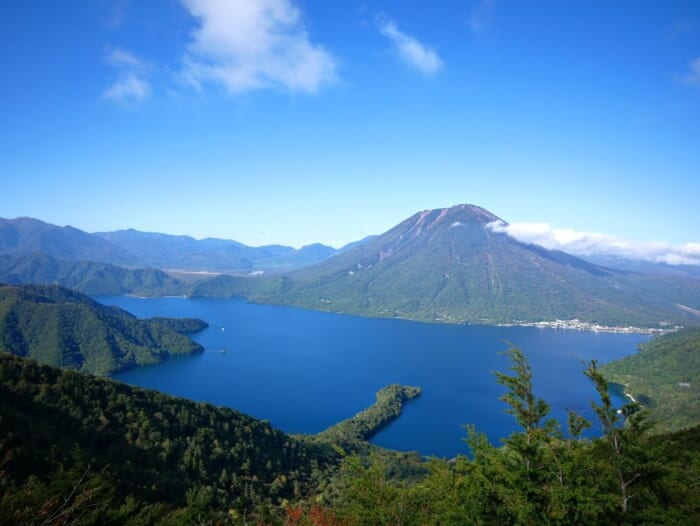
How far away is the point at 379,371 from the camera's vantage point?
8919 cm

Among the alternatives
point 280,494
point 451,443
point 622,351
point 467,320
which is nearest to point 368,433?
point 451,443

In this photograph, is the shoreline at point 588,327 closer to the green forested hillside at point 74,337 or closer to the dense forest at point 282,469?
the green forested hillside at point 74,337

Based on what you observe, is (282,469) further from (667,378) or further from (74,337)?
(667,378)

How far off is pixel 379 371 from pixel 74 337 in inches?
2526

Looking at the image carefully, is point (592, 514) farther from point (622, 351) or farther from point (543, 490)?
point (622, 351)

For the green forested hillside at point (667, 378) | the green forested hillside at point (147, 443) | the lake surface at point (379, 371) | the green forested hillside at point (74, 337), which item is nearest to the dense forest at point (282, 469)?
the green forested hillside at point (147, 443)

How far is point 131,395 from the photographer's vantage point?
33.7 metres

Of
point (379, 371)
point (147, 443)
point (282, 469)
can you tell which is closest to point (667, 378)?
point (379, 371)

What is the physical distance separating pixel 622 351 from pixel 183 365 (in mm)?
111280

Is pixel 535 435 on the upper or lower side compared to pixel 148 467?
upper

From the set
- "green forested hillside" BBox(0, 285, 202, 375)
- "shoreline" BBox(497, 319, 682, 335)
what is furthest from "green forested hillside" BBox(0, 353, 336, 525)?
"shoreline" BBox(497, 319, 682, 335)

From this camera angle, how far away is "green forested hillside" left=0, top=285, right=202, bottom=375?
80438 mm

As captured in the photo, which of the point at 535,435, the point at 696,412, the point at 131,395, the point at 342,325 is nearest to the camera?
the point at 535,435

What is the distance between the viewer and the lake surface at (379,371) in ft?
205
